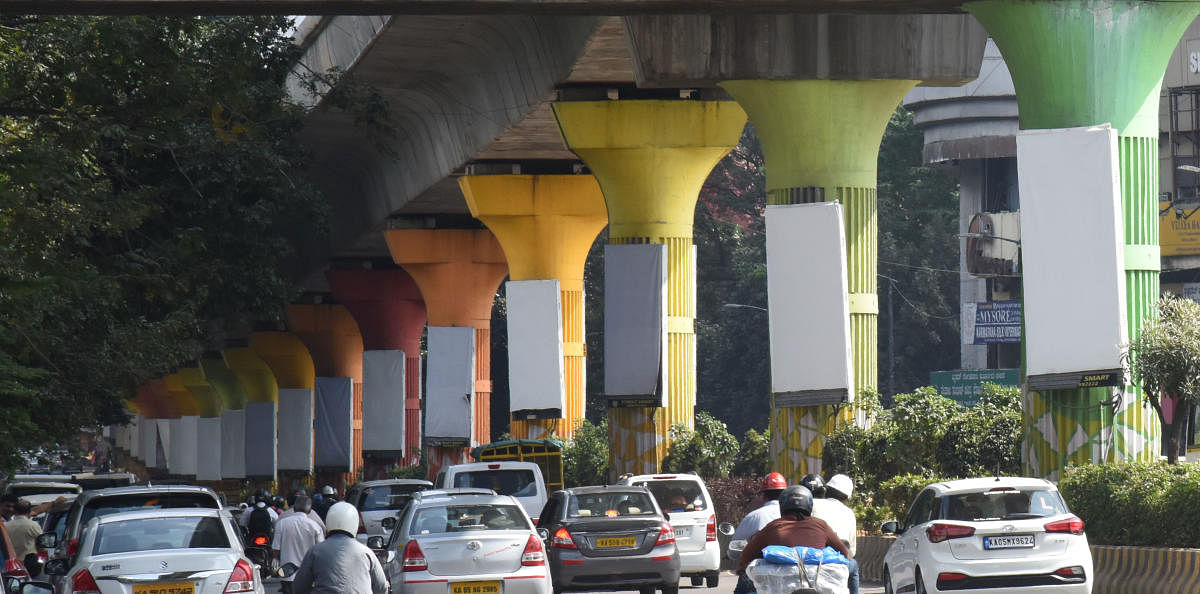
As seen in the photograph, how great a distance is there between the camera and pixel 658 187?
38.3m

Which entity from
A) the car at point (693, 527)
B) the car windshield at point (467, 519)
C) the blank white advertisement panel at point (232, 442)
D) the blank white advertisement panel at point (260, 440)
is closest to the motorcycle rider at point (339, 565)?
the car windshield at point (467, 519)

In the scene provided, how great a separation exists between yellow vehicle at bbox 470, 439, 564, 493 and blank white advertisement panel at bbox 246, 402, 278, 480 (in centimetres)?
3908

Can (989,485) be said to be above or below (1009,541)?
above

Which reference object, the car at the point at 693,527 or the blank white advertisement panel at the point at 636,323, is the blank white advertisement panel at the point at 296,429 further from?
the car at the point at 693,527

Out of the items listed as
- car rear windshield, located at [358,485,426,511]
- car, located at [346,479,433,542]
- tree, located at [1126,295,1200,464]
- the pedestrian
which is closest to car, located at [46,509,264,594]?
the pedestrian

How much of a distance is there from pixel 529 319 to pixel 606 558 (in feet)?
67.7

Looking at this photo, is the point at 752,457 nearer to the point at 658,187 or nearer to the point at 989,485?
the point at 658,187

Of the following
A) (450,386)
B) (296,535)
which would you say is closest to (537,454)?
(450,386)

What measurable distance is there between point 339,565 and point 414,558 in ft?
19.6

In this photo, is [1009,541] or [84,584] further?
[1009,541]

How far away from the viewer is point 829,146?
29.9 m

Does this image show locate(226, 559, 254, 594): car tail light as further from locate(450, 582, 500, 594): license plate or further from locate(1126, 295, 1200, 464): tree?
locate(1126, 295, 1200, 464): tree

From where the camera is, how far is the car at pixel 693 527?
77.6ft

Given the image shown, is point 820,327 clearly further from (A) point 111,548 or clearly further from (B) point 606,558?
(A) point 111,548
